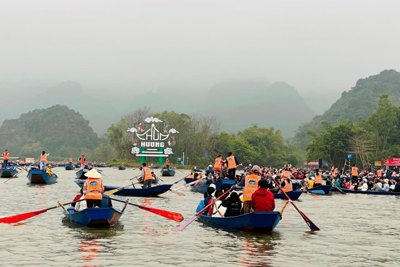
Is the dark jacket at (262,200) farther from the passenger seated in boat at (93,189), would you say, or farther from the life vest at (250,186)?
the passenger seated in boat at (93,189)

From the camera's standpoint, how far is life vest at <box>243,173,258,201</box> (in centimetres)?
1966

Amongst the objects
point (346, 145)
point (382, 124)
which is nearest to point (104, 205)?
point (346, 145)

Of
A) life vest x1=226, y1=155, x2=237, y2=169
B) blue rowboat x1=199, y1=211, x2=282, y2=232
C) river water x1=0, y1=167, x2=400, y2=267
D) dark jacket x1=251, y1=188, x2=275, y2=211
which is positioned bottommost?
river water x1=0, y1=167, x2=400, y2=267

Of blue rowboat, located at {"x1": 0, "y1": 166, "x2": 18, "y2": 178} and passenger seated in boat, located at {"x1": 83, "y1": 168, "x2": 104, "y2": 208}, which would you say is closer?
passenger seated in boat, located at {"x1": 83, "y1": 168, "x2": 104, "y2": 208}

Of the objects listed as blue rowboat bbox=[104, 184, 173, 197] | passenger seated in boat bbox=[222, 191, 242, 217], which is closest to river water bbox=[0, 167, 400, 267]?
passenger seated in boat bbox=[222, 191, 242, 217]

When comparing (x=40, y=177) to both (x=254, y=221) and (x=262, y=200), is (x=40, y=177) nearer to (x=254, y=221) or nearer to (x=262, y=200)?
(x=254, y=221)

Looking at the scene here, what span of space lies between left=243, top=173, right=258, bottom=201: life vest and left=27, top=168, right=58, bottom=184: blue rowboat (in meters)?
29.7

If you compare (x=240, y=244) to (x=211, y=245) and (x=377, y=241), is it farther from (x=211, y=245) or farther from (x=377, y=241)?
(x=377, y=241)

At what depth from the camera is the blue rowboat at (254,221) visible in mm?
17875

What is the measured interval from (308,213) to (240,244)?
37.0ft

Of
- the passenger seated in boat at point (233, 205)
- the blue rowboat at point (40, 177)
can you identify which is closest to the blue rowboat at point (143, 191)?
the passenger seated in boat at point (233, 205)

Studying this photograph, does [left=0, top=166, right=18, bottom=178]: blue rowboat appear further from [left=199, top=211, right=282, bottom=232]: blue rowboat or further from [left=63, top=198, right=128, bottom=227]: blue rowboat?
[left=199, top=211, right=282, bottom=232]: blue rowboat

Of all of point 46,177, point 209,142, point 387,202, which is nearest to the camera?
point 387,202

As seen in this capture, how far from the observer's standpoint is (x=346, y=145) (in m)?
103
